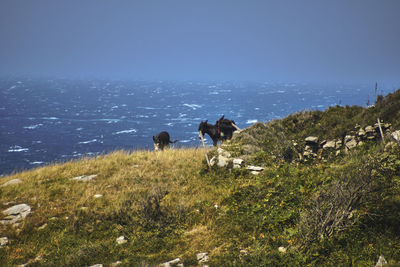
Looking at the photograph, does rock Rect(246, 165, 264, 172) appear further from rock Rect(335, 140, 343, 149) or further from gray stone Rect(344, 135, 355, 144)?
gray stone Rect(344, 135, 355, 144)

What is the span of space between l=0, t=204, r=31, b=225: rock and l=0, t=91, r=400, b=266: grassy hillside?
290 millimetres

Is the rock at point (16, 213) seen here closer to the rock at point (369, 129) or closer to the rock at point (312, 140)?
the rock at point (312, 140)

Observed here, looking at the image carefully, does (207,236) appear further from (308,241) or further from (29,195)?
(29,195)

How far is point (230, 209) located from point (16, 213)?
25.2 feet

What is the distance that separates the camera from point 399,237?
5.50m

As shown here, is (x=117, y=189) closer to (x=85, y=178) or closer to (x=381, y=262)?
(x=85, y=178)

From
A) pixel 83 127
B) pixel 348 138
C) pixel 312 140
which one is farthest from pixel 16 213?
pixel 83 127

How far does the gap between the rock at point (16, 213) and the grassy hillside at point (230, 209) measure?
0.29 meters

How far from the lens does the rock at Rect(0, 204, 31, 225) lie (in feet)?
27.6

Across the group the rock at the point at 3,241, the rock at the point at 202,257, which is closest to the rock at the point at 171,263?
the rock at the point at 202,257

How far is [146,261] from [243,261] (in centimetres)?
250

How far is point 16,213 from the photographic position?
8.75 m

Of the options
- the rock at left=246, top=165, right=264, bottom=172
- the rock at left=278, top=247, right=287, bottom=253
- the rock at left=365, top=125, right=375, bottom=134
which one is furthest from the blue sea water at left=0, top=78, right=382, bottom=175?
the rock at left=278, top=247, right=287, bottom=253

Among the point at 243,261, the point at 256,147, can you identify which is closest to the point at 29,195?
the point at 243,261
